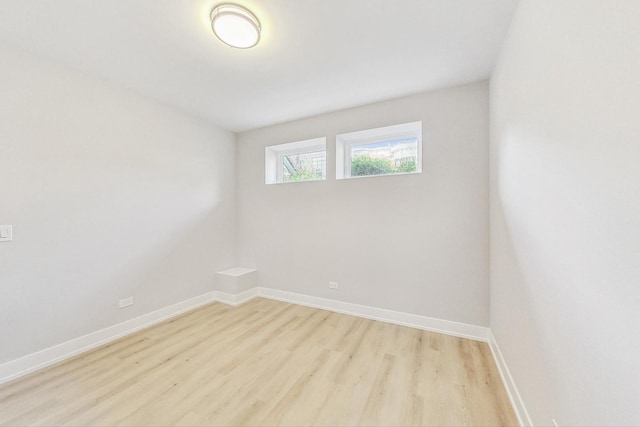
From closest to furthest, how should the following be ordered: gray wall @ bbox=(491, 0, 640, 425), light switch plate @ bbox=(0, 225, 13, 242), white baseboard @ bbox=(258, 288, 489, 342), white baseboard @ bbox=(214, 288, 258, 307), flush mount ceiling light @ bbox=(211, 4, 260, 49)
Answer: gray wall @ bbox=(491, 0, 640, 425) < flush mount ceiling light @ bbox=(211, 4, 260, 49) < light switch plate @ bbox=(0, 225, 13, 242) < white baseboard @ bbox=(258, 288, 489, 342) < white baseboard @ bbox=(214, 288, 258, 307)

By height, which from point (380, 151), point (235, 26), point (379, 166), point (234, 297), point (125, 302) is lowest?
point (234, 297)

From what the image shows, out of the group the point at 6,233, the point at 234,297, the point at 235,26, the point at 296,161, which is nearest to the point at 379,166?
the point at 296,161

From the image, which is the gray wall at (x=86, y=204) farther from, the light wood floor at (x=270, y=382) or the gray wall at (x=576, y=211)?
the gray wall at (x=576, y=211)

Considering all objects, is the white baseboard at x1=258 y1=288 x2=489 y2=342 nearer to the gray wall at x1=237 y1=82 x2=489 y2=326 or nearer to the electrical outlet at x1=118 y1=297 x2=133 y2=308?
the gray wall at x1=237 y1=82 x2=489 y2=326

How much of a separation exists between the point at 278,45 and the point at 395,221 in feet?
6.49

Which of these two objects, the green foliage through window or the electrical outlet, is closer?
the electrical outlet

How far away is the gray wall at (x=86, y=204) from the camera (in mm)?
1782

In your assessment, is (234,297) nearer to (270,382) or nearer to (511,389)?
(270,382)

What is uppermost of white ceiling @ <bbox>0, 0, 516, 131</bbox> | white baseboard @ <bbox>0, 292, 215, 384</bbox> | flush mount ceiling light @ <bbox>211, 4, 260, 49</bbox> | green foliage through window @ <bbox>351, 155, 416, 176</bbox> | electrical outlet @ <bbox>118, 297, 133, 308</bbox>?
white ceiling @ <bbox>0, 0, 516, 131</bbox>

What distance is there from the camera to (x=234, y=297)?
314 cm

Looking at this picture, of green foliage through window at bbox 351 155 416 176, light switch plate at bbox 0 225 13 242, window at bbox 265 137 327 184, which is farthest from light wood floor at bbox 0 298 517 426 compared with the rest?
window at bbox 265 137 327 184

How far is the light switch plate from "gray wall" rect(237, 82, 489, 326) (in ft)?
7.37

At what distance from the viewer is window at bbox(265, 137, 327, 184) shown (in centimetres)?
329

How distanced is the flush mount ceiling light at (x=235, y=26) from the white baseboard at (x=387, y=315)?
2.75m
